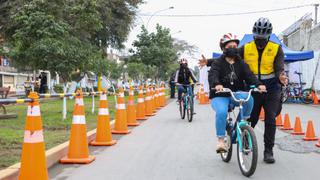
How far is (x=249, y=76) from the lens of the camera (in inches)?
264

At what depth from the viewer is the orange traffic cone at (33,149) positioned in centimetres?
547

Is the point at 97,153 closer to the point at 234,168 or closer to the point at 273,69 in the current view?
the point at 234,168

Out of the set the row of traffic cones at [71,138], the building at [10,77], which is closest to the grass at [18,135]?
the row of traffic cones at [71,138]

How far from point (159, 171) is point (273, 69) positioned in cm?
226

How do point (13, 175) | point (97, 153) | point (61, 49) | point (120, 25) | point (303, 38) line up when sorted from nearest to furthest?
point (13, 175) → point (97, 153) → point (61, 49) → point (120, 25) → point (303, 38)

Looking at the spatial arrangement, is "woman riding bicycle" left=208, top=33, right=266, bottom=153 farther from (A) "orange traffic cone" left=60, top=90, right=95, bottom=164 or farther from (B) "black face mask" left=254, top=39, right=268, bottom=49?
(A) "orange traffic cone" left=60, top=90, right=95, bottom=164

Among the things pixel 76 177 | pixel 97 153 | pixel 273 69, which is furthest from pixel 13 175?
pixel 273 69

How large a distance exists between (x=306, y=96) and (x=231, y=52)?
685 inches

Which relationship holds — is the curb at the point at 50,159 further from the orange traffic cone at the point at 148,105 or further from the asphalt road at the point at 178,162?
the orange traffic cone at the point at 148,105

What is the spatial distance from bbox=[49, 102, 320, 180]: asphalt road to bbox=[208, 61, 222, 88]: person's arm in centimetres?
122

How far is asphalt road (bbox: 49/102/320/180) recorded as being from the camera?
631 cm

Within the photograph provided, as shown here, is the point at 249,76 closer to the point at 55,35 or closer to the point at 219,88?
the point at 219,88

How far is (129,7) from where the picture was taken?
106 ft

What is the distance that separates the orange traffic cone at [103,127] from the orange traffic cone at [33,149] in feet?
10.8
